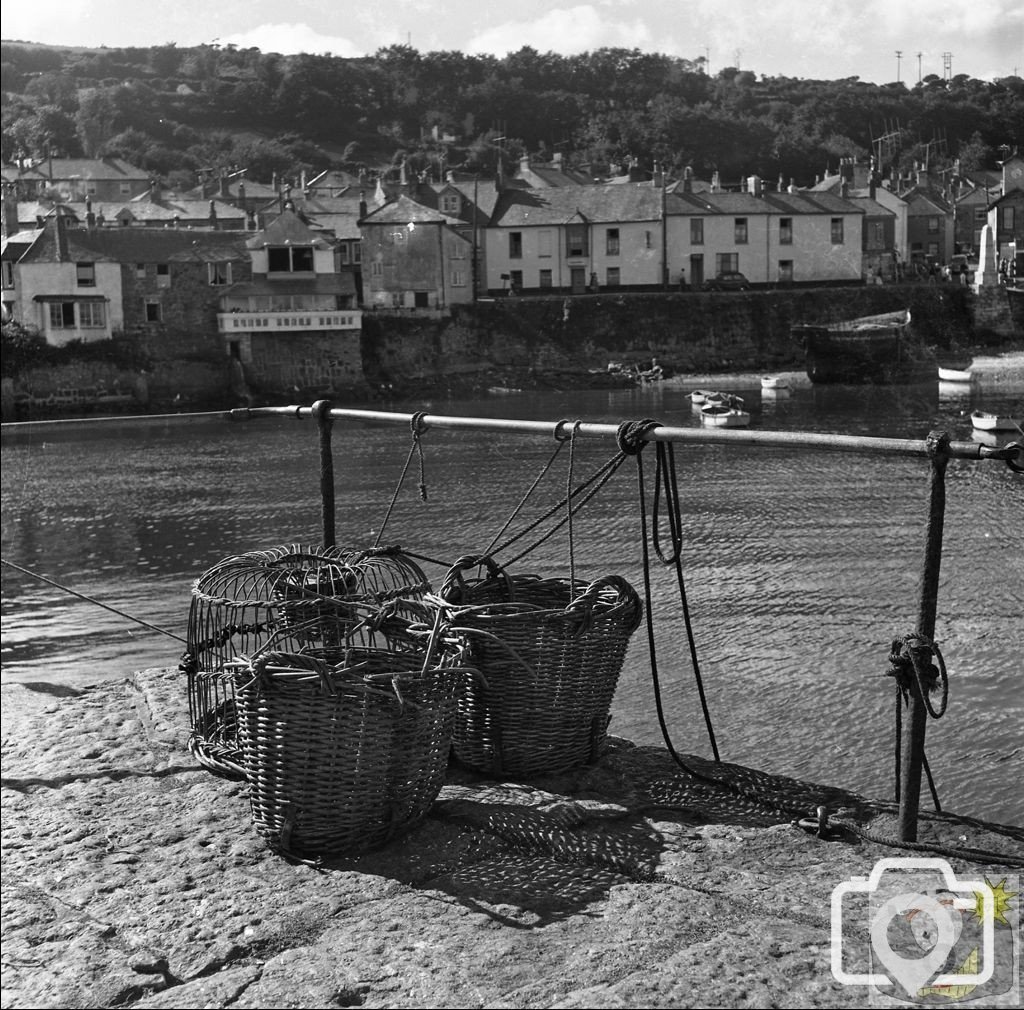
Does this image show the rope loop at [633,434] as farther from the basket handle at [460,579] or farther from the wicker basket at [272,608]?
the wicker basket at [272,608]

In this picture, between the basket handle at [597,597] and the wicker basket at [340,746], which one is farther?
the basket handle at [597,597]

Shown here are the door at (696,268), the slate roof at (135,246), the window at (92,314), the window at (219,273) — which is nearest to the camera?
the window at (92,314)

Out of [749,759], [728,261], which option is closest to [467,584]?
[749,759]

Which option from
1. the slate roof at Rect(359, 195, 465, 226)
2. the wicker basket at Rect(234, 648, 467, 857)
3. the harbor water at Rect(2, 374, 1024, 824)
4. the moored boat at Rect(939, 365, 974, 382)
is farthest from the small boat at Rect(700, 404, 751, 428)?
the wicker basket at Rect(234, 648, 467, 857)

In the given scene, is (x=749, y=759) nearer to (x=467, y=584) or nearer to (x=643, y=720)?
(x=643, y=720)

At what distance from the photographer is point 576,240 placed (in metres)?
61.5

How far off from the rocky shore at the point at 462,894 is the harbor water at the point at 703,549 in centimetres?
382

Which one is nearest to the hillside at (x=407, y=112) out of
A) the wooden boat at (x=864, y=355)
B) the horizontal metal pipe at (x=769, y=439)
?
the wooden boat at (x=864, y=355)

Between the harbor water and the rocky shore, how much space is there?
150 inches

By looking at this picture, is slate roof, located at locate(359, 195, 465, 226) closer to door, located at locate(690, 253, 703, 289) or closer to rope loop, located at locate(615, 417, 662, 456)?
door, located at locate(690, 253, 703, 289)

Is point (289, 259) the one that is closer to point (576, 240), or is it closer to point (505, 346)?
point (505, 346)

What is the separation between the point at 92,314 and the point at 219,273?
5079mm

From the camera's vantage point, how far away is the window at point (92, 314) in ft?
165

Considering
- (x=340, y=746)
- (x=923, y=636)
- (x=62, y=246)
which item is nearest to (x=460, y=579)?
(x=340, y=746)
